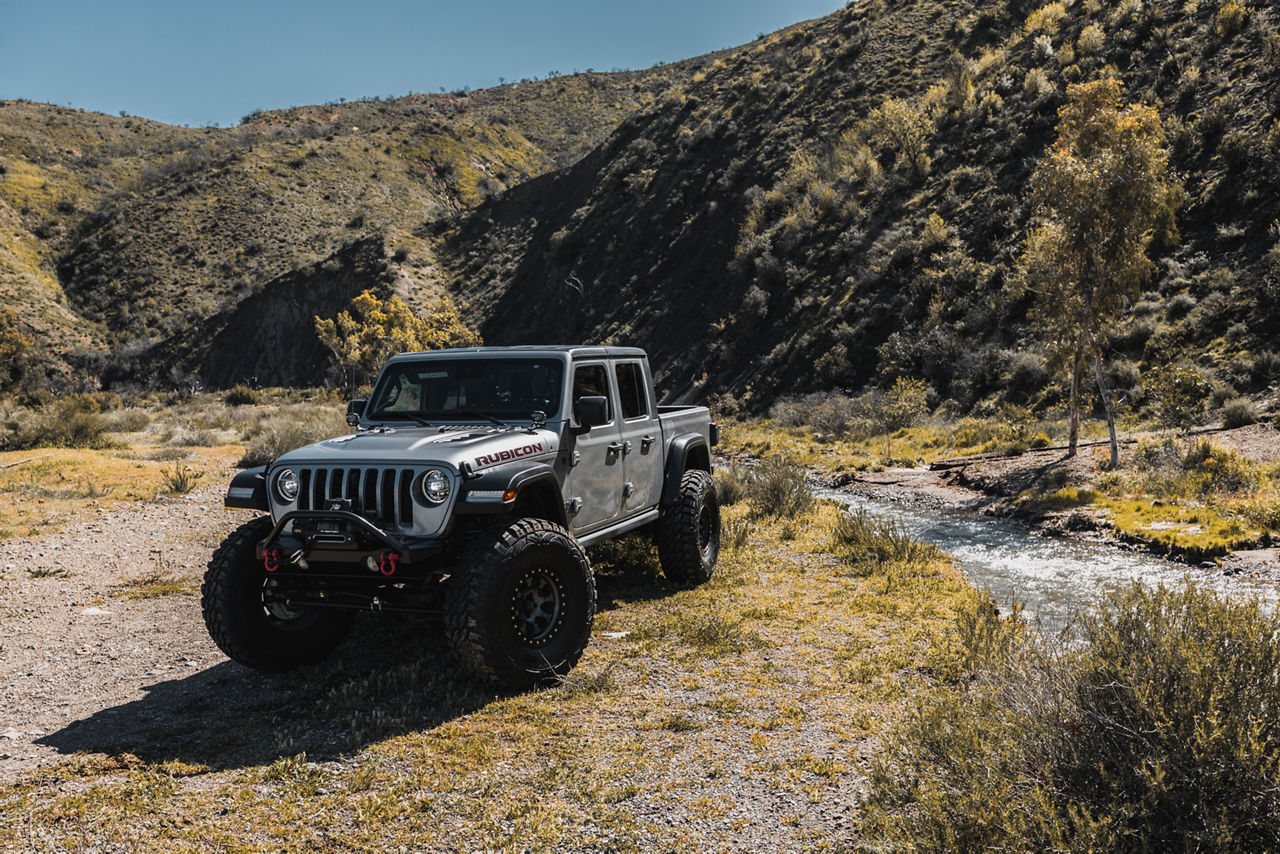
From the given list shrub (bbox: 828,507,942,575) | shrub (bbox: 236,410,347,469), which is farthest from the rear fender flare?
shrub (bbox: 236,410,347,469)

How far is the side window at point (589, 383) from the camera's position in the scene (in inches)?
262

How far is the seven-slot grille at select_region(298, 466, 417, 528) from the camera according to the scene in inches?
206

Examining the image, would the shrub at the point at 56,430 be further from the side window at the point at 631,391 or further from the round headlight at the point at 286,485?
the side window at the point at 631,391

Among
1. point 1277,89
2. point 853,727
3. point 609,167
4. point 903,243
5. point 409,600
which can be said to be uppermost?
point 609,167

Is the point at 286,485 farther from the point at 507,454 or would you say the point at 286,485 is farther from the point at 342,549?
the point at 507,454

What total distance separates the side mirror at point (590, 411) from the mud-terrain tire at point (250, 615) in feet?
8.01

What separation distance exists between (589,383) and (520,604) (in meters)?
2.26

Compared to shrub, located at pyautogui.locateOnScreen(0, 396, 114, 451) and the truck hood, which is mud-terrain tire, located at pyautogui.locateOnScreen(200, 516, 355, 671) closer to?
the truck hood

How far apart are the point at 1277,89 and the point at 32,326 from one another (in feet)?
234

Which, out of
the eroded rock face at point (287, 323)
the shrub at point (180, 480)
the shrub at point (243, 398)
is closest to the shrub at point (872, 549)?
the shrub at point (180, 480)

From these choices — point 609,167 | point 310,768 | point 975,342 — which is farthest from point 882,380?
point 609,167

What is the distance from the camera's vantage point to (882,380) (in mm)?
28891

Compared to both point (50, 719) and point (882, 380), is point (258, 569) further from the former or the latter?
point (882, 380)

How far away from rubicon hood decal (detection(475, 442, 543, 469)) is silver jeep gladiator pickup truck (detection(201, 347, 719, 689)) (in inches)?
0.4
